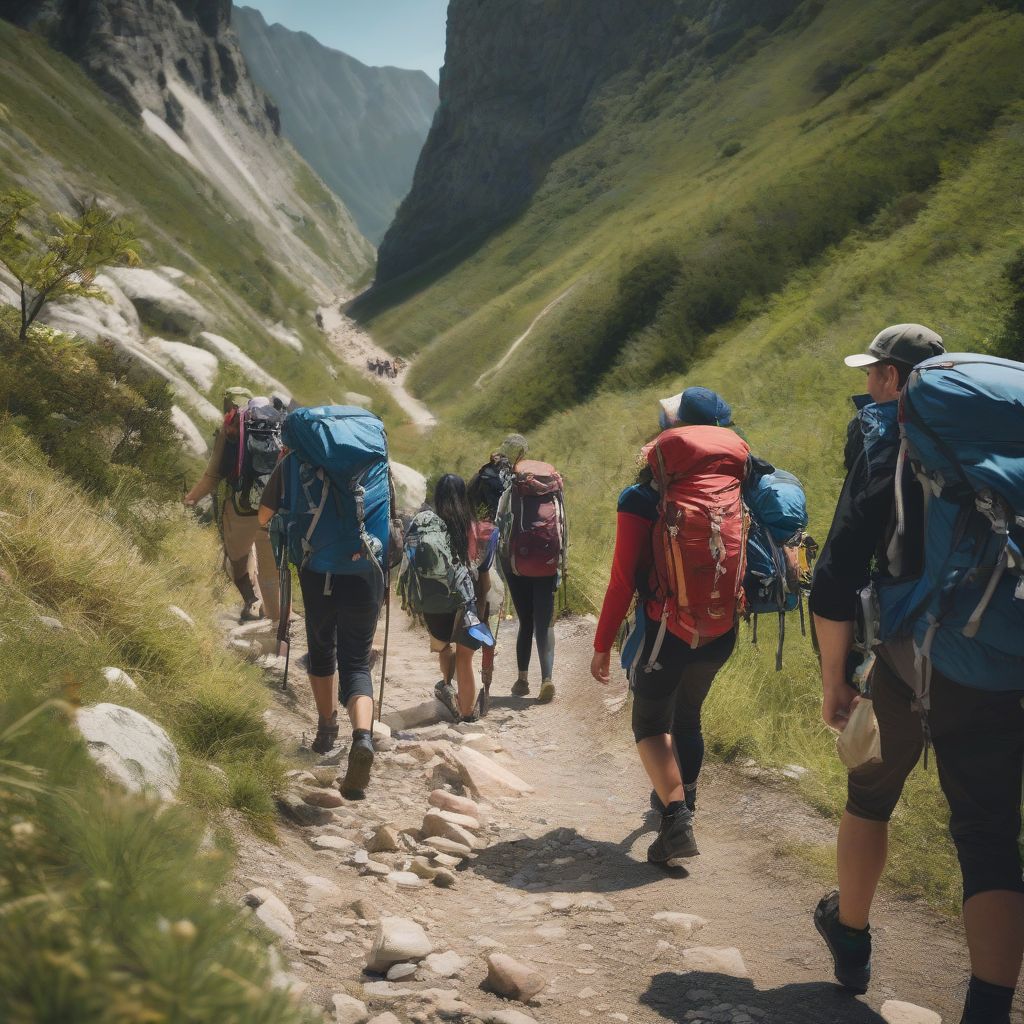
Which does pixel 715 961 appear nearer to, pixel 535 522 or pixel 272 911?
pixel 272 911

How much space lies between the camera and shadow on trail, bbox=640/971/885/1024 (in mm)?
3178

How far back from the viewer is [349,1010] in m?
2.86

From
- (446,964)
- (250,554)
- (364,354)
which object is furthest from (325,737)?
(364,354)

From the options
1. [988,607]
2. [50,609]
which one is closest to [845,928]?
[988,607]

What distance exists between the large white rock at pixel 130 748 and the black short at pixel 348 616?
1.49m

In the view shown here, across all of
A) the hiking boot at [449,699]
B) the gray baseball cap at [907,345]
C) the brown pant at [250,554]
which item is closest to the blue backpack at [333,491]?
the hiking boot at [449,699]

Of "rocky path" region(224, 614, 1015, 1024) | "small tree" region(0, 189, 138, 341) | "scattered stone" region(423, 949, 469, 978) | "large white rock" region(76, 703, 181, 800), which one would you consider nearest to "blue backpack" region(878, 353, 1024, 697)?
"rocky path" region(224, 614, 1015, 1024)

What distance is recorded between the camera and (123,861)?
77.5 inches

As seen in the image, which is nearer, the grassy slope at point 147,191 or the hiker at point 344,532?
the hiker at point 344,532

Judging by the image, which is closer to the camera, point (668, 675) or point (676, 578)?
point (676, 578)

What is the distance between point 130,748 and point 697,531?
96.2 inches

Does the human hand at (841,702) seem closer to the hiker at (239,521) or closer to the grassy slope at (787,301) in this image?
the grassy slope at (787,301)

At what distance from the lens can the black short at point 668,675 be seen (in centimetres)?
441

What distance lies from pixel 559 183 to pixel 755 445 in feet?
242
